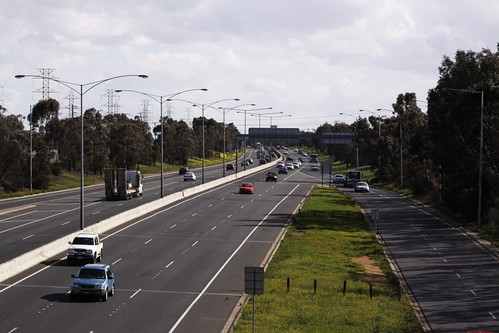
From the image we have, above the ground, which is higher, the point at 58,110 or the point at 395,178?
the point at 58,110

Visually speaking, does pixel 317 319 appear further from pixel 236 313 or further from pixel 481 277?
pixel 481 277

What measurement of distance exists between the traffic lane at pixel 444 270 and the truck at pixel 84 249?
16.0 metres

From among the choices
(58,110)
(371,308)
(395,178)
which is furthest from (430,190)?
(371,308)

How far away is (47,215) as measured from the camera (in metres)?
70.8

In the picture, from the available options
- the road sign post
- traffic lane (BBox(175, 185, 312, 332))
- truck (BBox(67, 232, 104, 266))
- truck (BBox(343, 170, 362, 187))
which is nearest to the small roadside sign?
the road sign post

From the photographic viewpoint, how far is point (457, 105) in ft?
254

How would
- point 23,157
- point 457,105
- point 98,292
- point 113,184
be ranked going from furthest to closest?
1. point 23,157
2. point 113,184
3. point 457,105
4. point 98,292

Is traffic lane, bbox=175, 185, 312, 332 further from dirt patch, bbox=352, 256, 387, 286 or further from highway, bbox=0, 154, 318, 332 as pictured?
dirt patch, bbox=352, 256, 387, 286

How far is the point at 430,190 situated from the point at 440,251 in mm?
54869

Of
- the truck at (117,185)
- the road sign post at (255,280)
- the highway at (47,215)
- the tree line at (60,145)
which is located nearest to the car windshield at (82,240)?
the highway at (47,215)

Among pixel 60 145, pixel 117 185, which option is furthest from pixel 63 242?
pixel 60 145

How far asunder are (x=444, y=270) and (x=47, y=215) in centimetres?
3592

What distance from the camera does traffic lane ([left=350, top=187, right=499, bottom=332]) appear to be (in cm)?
3388

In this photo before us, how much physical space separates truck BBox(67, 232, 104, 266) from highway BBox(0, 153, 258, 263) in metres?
3.61
